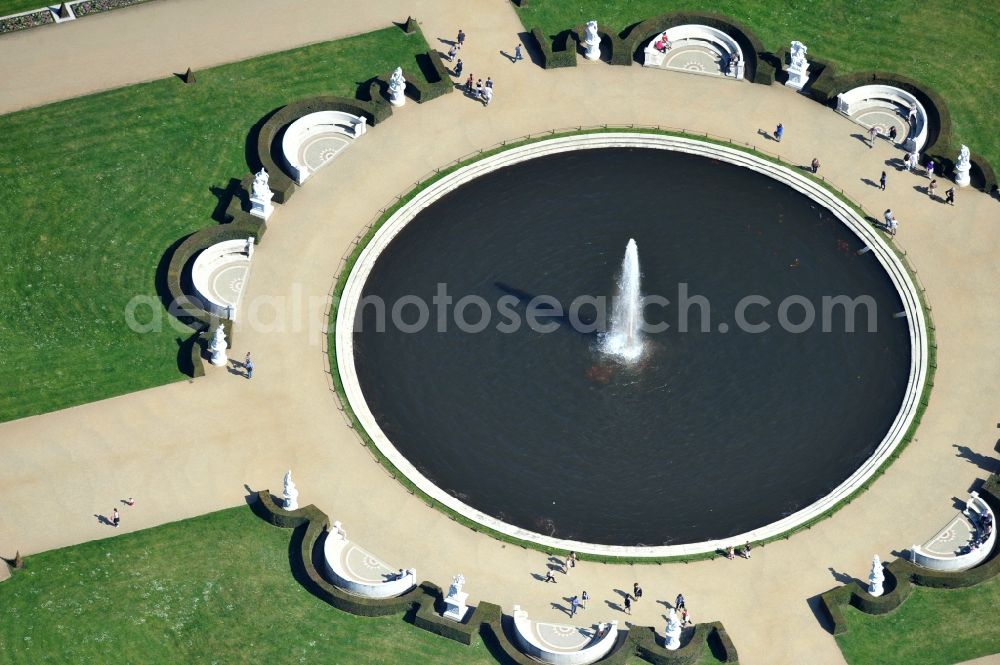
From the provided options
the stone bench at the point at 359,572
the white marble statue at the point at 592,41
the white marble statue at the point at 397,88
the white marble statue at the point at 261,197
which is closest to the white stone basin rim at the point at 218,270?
the white marble statue at the point at 261,197

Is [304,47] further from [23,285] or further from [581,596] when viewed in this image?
[581,596]

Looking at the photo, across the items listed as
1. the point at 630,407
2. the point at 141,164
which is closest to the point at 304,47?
the point at 141,164

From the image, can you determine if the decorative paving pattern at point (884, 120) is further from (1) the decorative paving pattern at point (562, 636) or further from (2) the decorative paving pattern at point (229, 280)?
(1) the decorative paving pattern at point (562, 636)

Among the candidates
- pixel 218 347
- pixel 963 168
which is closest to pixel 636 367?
pixel 218 347

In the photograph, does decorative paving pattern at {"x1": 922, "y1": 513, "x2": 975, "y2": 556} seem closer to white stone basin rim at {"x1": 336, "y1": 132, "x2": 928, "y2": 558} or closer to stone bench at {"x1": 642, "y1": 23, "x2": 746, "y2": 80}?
white stone basin rim at {"x1": 336, "y1": 132, "x2": 928, "y2": 558}

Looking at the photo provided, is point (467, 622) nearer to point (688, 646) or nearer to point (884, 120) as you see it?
point (688, 646)

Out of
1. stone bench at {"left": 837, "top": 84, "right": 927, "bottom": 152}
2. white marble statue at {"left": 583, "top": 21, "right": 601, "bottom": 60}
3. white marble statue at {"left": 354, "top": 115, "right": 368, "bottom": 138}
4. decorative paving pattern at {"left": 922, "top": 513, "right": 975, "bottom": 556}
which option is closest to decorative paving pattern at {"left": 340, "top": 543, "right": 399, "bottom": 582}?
decorative paving pattern at {"left": 922, "top": 513, "right": 975, "bottom": 556}
